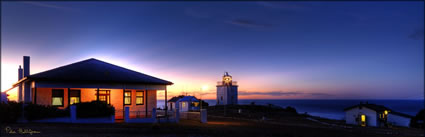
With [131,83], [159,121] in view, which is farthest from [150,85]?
[159,121]

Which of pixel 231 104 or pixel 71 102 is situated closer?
pixel 71 102

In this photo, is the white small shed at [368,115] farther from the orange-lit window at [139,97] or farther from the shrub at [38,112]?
the shrub at [38,112]

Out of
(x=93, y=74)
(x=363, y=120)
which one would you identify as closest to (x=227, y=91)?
(x=363, y=120)

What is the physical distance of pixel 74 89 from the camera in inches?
902

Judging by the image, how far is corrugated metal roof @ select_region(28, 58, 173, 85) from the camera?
20922mm

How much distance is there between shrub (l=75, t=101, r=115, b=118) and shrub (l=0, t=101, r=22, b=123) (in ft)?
10.8

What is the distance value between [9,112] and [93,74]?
5.90m

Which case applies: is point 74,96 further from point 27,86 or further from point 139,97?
point 139,97

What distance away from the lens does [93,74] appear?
22.9 metres

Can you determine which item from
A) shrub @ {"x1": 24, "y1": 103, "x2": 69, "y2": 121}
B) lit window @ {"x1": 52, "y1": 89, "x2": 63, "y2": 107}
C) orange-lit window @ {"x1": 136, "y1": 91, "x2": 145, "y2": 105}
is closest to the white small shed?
orange-lit window @ {"x1": 136, "y1": 91, "x2": 145, "y2": 105}

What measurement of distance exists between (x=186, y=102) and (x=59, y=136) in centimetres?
3486

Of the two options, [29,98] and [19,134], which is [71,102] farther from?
[19,134]

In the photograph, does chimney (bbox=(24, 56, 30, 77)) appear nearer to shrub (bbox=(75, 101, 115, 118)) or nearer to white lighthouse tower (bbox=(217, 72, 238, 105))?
shrub (bbox=(75, 101, 115, 118))

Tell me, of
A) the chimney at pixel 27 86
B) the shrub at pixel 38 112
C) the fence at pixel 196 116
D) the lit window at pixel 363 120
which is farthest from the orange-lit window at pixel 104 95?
the lit window at pixel 363 120
